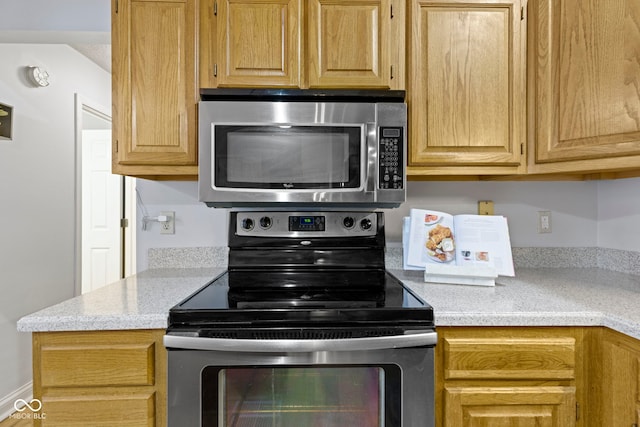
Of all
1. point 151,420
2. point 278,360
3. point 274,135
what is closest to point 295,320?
point 278,360

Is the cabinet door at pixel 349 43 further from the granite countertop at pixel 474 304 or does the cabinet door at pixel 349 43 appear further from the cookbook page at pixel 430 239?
the granite countertop at pixel 474 304

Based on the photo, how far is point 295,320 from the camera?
3.55 ft

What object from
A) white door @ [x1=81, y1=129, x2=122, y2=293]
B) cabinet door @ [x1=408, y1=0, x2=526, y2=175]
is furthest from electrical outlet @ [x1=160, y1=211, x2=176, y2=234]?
white door @ [x1=81, y1=129, x2=122, y2=293]

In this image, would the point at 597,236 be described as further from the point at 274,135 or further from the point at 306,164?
the point at 274,135

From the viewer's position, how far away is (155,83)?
1.44 metres

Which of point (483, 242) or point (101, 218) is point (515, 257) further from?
point (101, 218)

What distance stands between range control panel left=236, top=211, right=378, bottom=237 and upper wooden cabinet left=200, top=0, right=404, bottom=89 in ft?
1.72

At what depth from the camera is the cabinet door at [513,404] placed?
1.09 metres

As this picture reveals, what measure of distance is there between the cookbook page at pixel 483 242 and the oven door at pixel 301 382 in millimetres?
563

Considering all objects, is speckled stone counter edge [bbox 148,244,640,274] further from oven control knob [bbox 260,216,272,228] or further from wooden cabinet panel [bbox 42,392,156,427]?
wooden cabinet panel [bbox 42,392,156,427]

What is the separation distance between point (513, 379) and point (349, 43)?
1270 millimetres

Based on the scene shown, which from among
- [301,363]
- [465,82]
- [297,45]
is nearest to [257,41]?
Result: [297,45]

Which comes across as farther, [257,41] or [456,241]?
[456,241]

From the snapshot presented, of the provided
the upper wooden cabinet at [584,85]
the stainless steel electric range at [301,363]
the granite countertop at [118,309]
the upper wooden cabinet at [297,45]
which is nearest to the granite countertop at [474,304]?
the granite countertop at [118,309]
